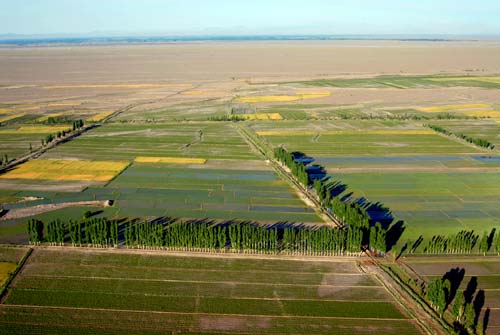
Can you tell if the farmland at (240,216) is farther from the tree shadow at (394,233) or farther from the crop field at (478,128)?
the crop field at (478,128)

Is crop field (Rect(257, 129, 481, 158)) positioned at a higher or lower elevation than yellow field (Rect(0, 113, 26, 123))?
lower

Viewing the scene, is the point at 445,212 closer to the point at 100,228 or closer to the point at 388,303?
the point at 388,303

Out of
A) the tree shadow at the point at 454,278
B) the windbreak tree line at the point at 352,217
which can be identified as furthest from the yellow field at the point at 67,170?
the tree shadow at the point at 454,278

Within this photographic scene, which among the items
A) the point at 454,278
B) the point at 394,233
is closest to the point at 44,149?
the point at 394,233

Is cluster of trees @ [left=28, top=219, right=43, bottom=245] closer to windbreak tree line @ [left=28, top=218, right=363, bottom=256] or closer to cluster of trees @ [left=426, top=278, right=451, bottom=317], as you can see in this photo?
windbreak tree line @ [left=28, top=218, right=363, bottom=256]

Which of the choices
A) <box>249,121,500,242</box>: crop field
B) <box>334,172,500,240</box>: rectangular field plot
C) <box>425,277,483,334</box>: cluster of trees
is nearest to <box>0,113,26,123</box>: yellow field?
<box>249,121,500,242</box>: crop field

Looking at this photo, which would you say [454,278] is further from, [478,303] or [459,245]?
[459,245]

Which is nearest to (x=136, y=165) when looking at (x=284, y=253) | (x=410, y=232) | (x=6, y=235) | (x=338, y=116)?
(x=6, y=235)
